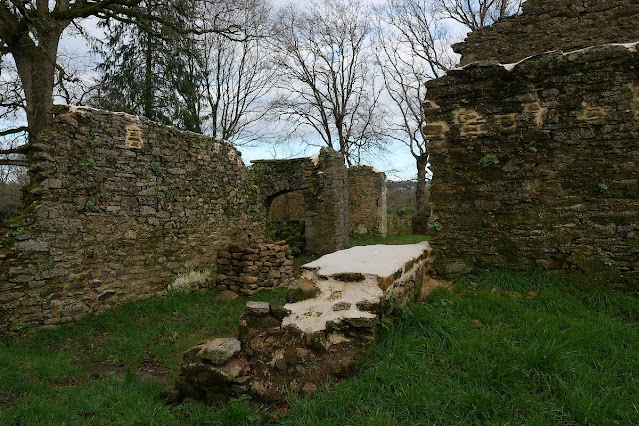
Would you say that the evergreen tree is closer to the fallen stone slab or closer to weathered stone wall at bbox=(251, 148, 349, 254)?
Result: weathered stone wall at bbox=(251, 148, 349, 254)

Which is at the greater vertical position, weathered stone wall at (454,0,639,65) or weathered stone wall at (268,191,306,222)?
weathered stone wall at (454,0,639,65)

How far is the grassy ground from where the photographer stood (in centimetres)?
226

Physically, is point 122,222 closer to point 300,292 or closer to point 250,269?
point 250,269

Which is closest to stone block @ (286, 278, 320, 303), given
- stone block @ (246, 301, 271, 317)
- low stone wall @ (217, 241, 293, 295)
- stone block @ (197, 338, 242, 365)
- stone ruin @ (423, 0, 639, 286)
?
stone block @ (246, 301, 271, 317)

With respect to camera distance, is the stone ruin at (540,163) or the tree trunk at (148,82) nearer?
the stone ruin at (540,163)

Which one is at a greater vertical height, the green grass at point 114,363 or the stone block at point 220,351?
the stone block at point 220,351

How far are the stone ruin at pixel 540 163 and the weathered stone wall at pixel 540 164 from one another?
0.03ft

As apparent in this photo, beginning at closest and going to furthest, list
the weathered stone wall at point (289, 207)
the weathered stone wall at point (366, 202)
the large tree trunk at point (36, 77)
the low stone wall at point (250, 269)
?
the low stone wall at point (250, 269), the large tree trunk at point (36, 77), the weathered stone wall at point (289, 207), the weathered stone wall at point (366, 202)

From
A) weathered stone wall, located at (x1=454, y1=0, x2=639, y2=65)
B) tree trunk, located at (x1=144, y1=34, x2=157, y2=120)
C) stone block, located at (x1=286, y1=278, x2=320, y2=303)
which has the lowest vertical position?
stone block, located at (x1=286, y1=278, x2=320, y2=303)

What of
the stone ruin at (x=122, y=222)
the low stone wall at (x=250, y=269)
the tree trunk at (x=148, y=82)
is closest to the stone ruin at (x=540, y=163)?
the low stone wall at (x=250, y=269)

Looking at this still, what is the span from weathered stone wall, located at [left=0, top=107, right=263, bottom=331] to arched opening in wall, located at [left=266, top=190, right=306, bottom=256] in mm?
3963

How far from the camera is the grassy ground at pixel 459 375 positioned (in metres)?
2.26

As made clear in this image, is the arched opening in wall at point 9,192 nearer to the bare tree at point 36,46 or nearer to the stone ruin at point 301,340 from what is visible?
the bare tree at point 36,46

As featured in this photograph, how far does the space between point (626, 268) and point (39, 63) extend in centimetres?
1191
